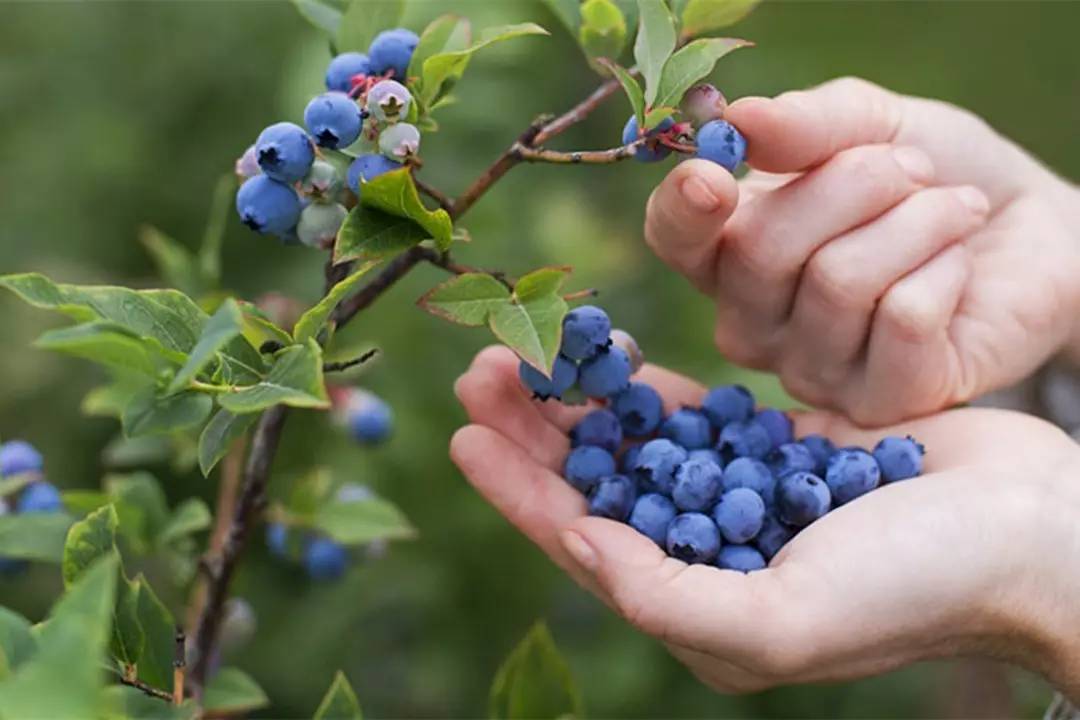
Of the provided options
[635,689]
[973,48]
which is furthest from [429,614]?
[973,48]

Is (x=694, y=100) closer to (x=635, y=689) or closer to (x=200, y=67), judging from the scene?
(x=635, y=689)

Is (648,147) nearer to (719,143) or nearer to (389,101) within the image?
(719,143)

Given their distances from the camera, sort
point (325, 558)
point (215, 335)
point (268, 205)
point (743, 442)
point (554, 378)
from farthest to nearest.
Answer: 1. point (325, 558)
2. point (743, 442)
3. point (554, 378)
4. point (268, 205)
5. point (215, 335)

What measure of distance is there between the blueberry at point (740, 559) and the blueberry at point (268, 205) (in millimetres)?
432

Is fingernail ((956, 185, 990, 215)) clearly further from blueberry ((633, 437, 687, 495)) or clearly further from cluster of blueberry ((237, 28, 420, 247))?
cluster of blueberry ((237, 28, 420, 247))

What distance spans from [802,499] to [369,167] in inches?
17.6

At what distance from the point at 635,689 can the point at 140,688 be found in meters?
1.28

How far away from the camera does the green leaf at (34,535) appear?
100 cm

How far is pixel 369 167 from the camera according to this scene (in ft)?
2.84

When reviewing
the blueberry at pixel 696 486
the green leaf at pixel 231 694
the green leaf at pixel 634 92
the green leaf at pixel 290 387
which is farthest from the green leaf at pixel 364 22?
the green leaf at pixel 231 694

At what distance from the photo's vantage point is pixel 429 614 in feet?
6.61

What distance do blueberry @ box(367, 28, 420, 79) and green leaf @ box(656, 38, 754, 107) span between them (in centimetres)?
21

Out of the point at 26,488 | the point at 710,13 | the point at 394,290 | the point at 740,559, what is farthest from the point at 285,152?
the point at 394,290

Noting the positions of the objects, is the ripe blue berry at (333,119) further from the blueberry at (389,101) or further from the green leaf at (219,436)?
the green leaf at (219,436)
